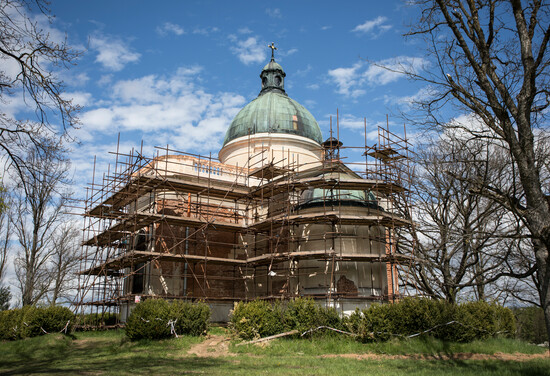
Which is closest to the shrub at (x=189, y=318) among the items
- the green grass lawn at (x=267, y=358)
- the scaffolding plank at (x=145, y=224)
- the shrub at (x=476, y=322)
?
the green grass lawn at (x=267, y=358)

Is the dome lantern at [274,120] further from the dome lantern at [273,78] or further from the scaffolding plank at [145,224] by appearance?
the scaffolding plank at [145,224]

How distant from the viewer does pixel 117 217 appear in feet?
84.5

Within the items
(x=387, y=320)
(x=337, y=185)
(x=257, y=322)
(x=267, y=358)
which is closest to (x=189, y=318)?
(x=257, y=322)

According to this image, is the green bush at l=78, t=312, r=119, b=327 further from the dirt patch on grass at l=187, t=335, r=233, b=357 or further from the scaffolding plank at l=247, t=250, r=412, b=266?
the scaffolding plank at l=247, t=250, r=412, b=266

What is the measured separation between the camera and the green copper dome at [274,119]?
32.6 m

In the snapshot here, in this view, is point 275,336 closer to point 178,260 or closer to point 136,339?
point 136,339

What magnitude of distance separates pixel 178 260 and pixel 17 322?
709 centimetres

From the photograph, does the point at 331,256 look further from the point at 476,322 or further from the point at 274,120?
the point at 274,120

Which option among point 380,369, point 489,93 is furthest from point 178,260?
point 489,93

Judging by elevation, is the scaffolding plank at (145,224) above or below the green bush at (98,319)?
above

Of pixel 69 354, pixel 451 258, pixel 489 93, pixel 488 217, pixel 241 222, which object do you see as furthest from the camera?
pixel 241 222

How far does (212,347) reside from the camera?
17891 mm

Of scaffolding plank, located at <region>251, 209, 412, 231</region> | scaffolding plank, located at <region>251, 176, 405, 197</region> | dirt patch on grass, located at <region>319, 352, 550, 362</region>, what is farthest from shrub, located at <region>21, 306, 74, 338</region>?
dirt patch on grass, located at <region>319, 352, 550, 362</region>

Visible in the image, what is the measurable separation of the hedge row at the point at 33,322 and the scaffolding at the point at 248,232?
92.9 inches
